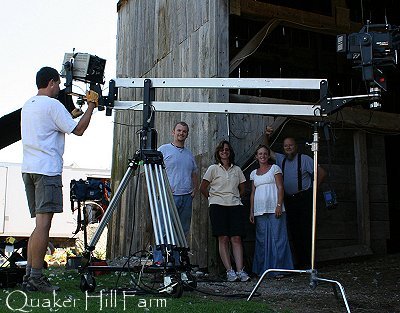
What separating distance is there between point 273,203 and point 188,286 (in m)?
2.39

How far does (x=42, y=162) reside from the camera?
4.48 m

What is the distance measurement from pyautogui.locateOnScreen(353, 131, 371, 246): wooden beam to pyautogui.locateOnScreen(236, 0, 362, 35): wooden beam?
152cm

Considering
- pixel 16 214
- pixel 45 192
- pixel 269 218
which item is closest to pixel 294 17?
pixel 269 218

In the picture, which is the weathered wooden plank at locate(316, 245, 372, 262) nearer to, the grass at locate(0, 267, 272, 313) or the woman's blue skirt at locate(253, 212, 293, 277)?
the woman's blue skirt at locate(253, 212, 293, 277)

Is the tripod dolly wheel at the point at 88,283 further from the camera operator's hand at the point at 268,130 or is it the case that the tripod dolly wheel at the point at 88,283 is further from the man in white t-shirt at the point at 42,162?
the camera operator's hand at the point at 268,130

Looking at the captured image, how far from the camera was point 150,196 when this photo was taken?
4.21m

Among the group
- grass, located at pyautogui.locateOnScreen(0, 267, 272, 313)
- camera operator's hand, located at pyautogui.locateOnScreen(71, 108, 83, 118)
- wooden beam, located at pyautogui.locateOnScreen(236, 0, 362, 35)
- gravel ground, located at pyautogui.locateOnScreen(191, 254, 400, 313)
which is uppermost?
wooden beam, located at pyautogui.locateOnScreen(236, 0, 362, 35)

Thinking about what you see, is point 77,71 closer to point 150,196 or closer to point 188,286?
point 150,196

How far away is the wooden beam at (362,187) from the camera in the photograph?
25.0 feet

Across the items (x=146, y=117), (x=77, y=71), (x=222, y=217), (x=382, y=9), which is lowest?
(x=222, y=217)

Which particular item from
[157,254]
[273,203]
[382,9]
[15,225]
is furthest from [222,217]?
[15,225]

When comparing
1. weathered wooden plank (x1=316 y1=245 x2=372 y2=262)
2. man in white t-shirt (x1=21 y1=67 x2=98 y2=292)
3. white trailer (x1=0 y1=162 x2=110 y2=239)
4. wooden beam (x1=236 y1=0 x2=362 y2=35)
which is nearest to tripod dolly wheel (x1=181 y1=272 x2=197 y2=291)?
man in white t-shirt (x1=21 y1=67 x2=98 y2=292)

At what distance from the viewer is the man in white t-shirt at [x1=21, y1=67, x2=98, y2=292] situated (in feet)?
14.4

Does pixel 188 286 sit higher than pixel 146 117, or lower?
lower
